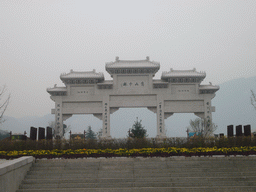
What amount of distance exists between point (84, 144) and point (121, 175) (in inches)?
176

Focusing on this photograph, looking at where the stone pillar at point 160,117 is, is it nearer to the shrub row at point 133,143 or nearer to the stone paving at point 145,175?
the shrub row at point 133,143

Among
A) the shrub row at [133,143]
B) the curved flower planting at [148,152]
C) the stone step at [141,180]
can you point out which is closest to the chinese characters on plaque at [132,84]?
the shrub row at [133,143]

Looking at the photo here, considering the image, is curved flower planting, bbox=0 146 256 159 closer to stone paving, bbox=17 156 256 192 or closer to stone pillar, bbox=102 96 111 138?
stone paving, bbox=17 156 256 192

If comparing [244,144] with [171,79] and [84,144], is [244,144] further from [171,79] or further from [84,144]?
[171,79]

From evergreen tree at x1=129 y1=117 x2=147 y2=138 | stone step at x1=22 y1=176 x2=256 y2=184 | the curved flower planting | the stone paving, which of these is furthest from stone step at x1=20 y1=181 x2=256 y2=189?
evergreen tree at x1=129 y1=117 x2=147 y2=138

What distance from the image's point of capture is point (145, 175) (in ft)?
29.1

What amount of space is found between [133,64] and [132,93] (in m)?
2.75

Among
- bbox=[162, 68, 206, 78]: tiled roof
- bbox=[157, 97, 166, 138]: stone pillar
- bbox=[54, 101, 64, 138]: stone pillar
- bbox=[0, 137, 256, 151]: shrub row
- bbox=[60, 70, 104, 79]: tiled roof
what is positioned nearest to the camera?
bbox=[0, 137, 256, 151]: shrub row

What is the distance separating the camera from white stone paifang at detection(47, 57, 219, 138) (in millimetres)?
24969

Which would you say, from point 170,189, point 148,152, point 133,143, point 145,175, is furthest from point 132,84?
point 170,189

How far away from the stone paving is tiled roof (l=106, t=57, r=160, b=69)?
15429mm

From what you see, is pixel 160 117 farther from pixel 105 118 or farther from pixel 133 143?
pixel 133 143

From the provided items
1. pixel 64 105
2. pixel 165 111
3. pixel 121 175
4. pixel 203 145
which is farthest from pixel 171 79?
pixel 121 175

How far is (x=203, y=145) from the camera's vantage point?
12.8m
